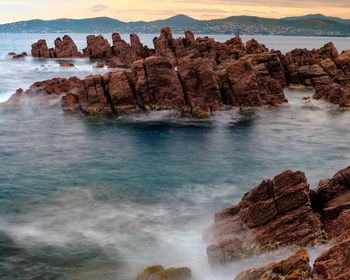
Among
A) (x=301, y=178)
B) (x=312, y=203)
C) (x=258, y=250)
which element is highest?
(x=301, y=178)

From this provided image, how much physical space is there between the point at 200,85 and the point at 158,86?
5.20 metres

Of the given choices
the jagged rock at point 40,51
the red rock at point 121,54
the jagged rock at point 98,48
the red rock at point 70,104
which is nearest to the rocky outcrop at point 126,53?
the red rock at point 121,54

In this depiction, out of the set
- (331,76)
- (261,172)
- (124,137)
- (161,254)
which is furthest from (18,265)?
(331,76)

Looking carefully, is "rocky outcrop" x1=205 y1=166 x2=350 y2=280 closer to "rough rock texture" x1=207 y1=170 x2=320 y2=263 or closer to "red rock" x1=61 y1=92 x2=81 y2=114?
"rough rock texture" x1=207 y1=170 x2=320 y2=263

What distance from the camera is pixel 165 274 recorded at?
46.8 ft

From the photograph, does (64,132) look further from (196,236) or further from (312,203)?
(312,203)

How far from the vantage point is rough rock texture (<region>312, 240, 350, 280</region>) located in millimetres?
10484

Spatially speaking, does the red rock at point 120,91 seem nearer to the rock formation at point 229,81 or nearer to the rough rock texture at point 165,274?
the rock formation at point 229,81

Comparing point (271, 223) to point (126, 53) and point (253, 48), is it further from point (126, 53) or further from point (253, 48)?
point (126, 53)

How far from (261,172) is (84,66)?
92253mm

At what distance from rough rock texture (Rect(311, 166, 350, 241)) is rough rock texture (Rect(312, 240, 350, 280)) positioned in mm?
2329

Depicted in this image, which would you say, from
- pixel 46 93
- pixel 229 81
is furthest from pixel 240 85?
pixel 46 93

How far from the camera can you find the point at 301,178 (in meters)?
15.9

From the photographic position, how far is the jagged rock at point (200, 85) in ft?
154
